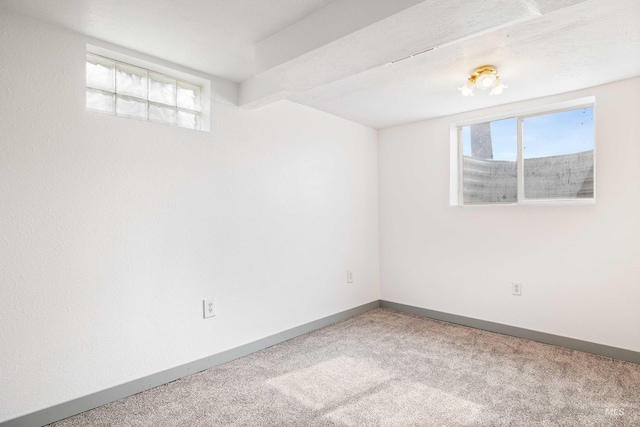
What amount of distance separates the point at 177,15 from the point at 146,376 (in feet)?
6.98

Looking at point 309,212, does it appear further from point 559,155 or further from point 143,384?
point 559,155

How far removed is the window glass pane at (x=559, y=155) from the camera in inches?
116

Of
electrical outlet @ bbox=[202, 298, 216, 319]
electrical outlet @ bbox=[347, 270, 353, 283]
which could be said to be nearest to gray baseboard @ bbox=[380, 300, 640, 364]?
electrical outlet @ bbox=[347, 270, 353, 283]

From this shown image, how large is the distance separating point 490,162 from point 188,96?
9.30ft

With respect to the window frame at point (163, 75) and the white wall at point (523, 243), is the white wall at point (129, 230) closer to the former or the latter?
the window frame at point (163, 75)

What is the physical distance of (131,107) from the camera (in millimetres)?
2289

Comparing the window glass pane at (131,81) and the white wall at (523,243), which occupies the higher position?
the window glass pane at (131,81)

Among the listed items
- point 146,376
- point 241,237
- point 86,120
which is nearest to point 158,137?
point 86,120

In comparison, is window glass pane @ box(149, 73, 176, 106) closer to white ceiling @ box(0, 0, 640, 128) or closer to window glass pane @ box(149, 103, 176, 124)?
window glass pane @ box(149, 103, 176, 124)

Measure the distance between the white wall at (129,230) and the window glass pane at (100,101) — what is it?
4.8 inches

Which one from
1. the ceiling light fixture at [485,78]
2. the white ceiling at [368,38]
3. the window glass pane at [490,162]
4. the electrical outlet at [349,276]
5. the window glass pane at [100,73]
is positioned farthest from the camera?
the electrical outlet at [349,276]

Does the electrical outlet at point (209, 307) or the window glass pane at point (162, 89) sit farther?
the electrical outlet at point (209, 307)

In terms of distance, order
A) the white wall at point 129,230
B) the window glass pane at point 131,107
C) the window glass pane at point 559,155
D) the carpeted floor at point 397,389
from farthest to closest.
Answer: the window glass pane at point 559,155, the window glass pane at point 131,107, the carpeted floor at point 397,389, the white wall at point 129,230

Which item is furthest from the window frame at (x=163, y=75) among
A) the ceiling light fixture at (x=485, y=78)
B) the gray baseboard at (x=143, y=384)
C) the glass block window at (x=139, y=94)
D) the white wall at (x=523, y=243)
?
the white wall at (x=523, y=243)
